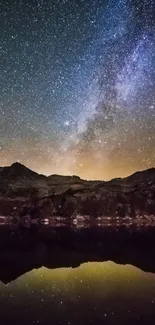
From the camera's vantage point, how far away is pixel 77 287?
27094 millimetres

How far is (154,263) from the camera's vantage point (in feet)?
120

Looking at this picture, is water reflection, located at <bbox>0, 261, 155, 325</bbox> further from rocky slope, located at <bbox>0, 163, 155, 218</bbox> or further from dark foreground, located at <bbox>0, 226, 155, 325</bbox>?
rocky slope, located at <bbox>0, 163, 155, 218</bbox>

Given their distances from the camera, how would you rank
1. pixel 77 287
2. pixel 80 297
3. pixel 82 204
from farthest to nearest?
pixel 82 204, pixel 77 287, pixel 80 297

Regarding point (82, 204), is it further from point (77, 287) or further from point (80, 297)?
point (80, 297)

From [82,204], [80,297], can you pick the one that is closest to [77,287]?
[80,297]

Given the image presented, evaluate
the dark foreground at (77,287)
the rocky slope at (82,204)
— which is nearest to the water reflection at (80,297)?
the dark foreground at (77,287)

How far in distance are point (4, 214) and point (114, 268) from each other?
14529 centimetres

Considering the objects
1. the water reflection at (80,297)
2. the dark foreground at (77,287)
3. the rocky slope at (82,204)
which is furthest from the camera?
the rocky slope at (82,204)

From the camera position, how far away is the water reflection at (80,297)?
18.9m

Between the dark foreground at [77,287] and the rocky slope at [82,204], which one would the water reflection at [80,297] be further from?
the rocky slope at [82,204]

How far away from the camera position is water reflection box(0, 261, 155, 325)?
18.9 meters

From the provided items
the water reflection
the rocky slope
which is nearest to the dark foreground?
the water reflection

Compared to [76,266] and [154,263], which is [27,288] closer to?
[76,266]

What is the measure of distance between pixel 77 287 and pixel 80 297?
352 cm
